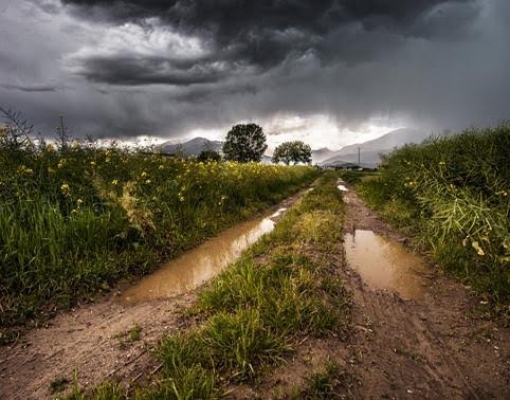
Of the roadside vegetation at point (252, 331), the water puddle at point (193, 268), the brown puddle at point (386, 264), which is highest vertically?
the roadside vegetation at point (252, 331)

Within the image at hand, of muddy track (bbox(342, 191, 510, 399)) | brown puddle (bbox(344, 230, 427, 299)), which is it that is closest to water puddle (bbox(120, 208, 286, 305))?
brown puddle (bbox(344, 230, 427, 299))

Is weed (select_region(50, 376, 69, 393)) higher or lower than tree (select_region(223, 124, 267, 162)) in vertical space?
lower

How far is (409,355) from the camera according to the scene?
3.50 meters

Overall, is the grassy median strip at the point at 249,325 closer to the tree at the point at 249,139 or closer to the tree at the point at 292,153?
the tree at the point at 249,139

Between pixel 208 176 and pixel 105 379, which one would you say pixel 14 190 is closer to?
pixel 105 379

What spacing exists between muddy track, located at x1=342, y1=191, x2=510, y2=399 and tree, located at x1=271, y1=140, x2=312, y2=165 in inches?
4155

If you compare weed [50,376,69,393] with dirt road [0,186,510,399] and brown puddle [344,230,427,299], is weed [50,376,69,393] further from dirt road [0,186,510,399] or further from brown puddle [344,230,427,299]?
brown puddle [344,230,427,299]

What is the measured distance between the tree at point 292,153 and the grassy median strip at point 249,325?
105680 millimetres

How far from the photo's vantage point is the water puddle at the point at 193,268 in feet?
17.6

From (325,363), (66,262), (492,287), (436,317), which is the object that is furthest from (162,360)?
(492,287)

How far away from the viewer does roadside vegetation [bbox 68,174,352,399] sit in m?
2.88

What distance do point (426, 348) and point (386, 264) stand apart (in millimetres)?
3078

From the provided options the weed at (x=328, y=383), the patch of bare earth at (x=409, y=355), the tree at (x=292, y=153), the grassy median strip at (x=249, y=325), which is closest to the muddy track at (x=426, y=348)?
the patch of bare earth at (x=409, y=355)

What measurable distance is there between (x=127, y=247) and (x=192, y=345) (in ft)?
11.9
